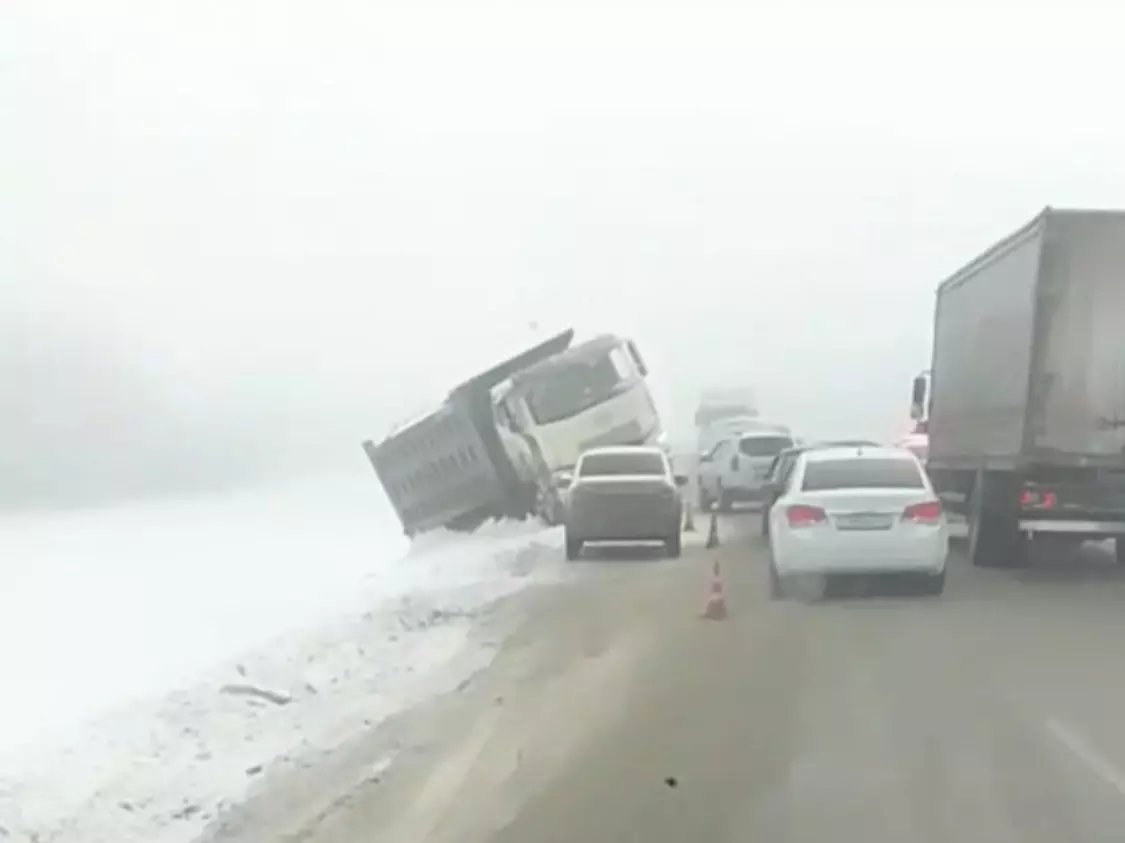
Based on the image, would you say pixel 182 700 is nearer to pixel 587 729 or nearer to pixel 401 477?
pixel 587 729

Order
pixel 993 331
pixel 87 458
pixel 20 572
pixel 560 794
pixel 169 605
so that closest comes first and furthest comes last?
pixel 560 794 < pixel 993 331 < pixel 169 605 < pixel 20 572 < pixel 87 458

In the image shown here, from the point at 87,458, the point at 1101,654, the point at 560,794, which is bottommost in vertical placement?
the point at 87,458

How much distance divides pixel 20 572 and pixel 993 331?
52.7 ft

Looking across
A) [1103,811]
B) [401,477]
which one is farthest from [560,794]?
[401,477]

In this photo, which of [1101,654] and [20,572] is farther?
[20,572]

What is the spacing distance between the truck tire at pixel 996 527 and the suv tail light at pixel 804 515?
12.4 feet

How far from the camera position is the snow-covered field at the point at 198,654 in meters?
8.48

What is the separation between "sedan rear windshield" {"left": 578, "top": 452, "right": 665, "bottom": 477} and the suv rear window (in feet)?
33.0

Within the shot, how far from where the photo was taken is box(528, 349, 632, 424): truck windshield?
96.2 feet

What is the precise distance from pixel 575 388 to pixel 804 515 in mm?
13028

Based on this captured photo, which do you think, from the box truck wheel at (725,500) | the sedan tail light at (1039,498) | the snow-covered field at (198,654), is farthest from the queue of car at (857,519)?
the box truck wheel at (725,500)

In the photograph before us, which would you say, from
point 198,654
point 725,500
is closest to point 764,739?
point 198,654

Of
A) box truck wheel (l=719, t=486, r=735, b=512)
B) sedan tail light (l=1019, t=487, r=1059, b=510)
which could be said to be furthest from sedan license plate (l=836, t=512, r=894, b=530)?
box truck wheel (l=719, t=486, r=735, b=512)

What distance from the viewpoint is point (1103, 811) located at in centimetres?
758
